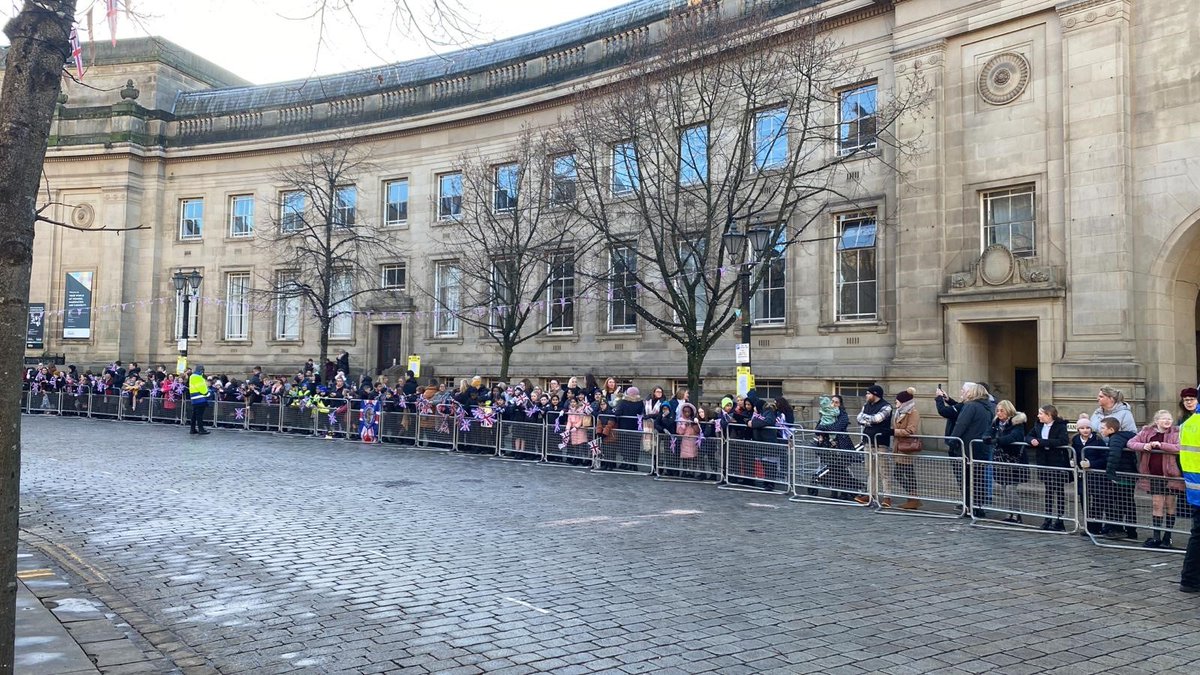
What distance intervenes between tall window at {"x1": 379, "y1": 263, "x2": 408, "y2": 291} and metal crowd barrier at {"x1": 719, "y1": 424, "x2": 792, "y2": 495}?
68.2ft

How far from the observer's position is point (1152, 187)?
16.7 m

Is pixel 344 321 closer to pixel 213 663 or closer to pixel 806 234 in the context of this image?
pixel 806 234

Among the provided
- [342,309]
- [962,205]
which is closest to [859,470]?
[962,205]

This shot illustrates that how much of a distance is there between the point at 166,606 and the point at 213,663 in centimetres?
148

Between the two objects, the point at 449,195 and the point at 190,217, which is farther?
the point at 190,217

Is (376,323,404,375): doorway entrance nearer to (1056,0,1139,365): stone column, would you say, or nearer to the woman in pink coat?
(1056,0,1139,365): stone column

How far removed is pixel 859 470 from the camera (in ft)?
39.2

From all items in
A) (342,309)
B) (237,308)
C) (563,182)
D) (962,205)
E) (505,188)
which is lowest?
(342,309)

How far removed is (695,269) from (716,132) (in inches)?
143

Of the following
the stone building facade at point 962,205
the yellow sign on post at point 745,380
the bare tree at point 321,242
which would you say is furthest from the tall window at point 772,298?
the bare tree at point 321,242

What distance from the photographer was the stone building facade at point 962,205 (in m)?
16.7

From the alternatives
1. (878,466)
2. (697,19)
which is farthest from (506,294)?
(878,466)

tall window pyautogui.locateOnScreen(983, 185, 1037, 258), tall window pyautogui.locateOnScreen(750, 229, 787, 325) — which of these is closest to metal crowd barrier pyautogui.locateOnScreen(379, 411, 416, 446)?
tall window pyautogui.locateOnScreen(750, 229, 787, 325)

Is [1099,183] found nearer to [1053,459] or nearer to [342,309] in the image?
[1053,459]
